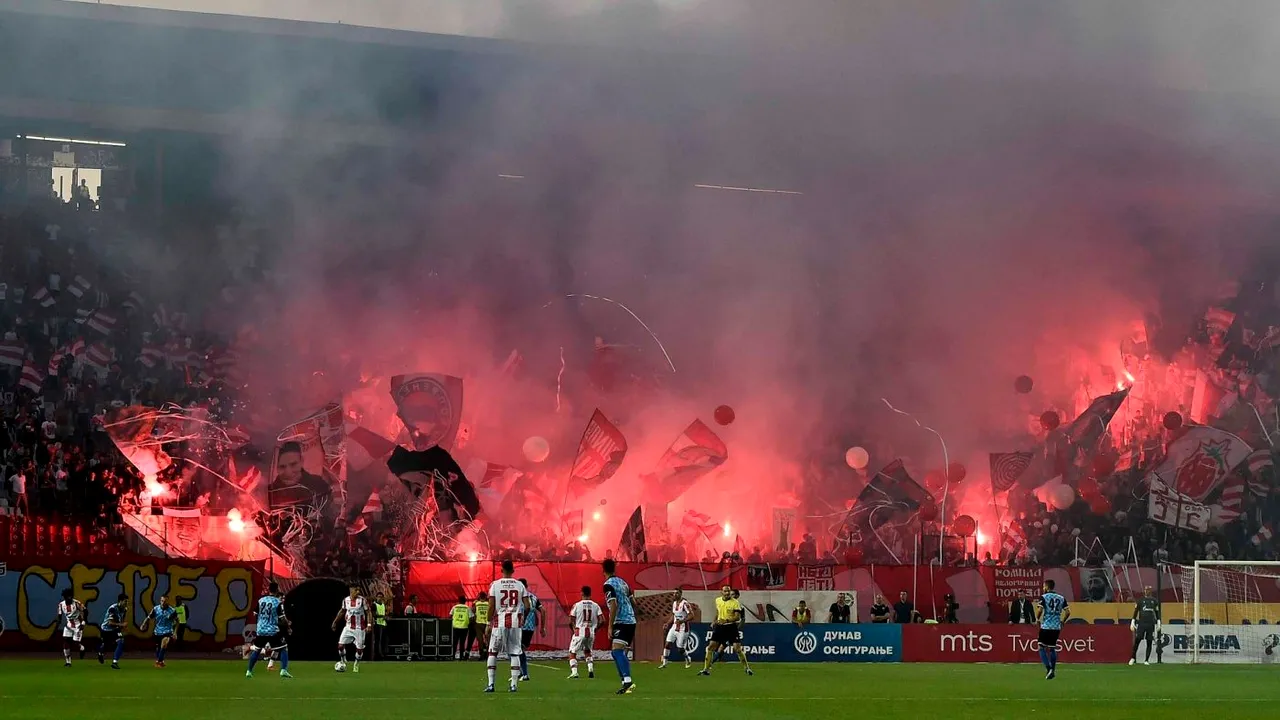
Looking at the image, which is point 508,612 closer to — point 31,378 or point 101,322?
point 31,378

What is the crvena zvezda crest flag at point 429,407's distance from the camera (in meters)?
46.8

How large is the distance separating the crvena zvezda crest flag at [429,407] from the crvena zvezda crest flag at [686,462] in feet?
24.4

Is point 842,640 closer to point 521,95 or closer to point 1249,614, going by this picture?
point 1249,614

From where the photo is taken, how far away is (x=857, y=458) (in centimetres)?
5022

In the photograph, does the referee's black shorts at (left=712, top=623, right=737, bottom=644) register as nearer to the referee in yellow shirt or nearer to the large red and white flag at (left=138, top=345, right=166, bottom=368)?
the referee in yellow shirt

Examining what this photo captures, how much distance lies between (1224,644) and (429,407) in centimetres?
2660

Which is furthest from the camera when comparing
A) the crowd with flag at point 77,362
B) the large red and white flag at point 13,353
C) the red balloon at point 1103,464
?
the red balloon at point 1103,464

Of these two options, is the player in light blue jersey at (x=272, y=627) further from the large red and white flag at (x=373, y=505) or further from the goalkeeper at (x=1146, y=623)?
the goalkeeper at (x=1146, y=623)

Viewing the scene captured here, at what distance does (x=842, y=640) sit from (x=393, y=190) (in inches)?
900

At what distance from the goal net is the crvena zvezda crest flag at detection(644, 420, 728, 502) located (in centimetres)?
1825

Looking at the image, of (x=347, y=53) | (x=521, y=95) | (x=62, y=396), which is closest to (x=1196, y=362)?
(x=521, y=95)

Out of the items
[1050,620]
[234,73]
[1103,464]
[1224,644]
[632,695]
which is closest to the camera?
[632,695]

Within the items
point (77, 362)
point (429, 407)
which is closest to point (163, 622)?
point (77, 362)

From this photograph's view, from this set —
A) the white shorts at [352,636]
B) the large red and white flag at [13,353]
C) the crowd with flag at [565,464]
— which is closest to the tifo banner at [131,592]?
the crowd with flag at [565,464]
